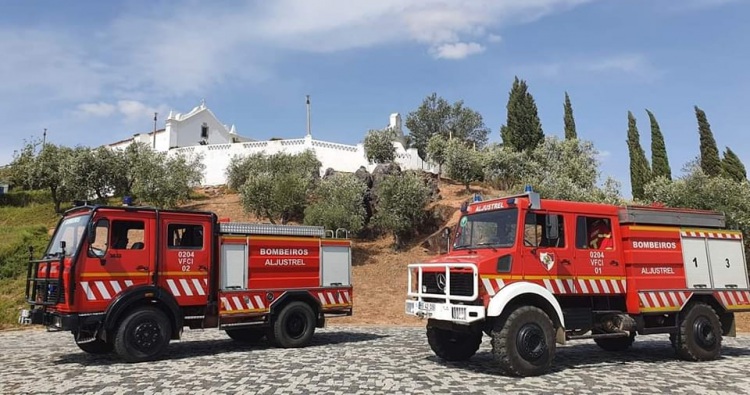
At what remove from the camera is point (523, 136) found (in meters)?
50.5

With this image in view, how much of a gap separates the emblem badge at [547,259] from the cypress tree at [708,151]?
3899 cm

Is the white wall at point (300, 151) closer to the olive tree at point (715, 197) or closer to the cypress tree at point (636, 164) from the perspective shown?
the cypress tree at point (636, 164)

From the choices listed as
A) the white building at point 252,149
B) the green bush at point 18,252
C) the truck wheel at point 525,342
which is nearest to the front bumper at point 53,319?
the truck wheel at point 525,342

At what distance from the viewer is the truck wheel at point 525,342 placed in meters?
8.30

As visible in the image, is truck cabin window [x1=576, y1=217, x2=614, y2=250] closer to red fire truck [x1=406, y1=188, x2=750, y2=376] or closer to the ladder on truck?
red fire truck [x1=406, y1=188, x2=750, y2=376]

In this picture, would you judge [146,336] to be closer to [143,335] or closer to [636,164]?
[143,335]

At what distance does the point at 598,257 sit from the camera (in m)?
9.55

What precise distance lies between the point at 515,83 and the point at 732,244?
45.6 m

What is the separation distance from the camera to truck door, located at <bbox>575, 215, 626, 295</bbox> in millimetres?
9367

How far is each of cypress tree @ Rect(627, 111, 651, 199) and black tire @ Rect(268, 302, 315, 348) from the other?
127 ft

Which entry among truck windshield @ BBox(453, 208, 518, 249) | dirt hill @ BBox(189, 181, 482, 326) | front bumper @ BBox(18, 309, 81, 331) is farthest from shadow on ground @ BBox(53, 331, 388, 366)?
truck windshield @ BBox(453, 208, 518, 249)

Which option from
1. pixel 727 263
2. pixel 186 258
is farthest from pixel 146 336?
pixel 727 263

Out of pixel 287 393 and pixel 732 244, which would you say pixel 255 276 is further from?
pixel 732 244

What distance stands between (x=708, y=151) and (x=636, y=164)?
547cm
